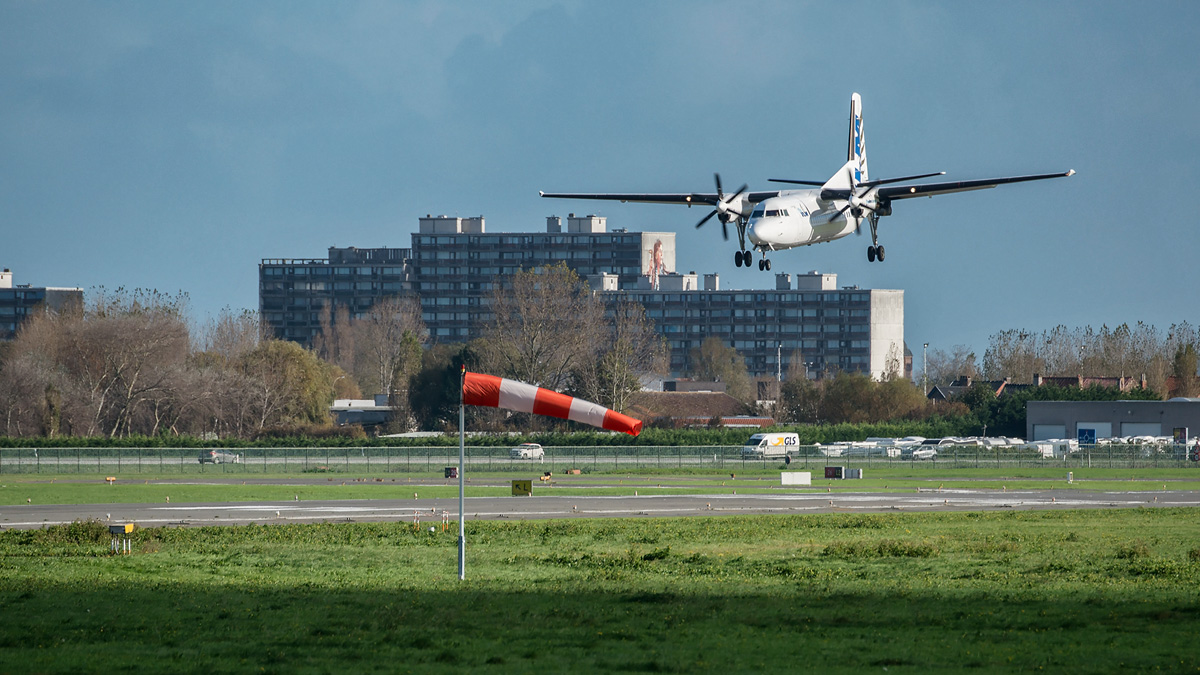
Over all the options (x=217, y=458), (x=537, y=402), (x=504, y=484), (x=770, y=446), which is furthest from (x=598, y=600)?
(x=770, y=446)

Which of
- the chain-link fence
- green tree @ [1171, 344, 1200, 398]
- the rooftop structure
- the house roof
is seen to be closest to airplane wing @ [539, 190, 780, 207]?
the chain-link fence

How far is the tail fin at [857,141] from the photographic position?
60375 millimetres

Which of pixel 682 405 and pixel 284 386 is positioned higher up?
pixel 284 386

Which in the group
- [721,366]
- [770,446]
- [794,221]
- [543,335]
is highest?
[794,221]

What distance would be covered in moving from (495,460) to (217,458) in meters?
18.6

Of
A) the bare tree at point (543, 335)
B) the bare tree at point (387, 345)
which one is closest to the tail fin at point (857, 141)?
the bare tree at point (543, 335)

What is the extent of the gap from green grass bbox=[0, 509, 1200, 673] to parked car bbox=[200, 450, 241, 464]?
4701 centimetres

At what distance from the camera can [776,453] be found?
88938mm

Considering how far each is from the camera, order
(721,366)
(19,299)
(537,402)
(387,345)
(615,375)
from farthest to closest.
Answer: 1. (19,299)
2. (721,366)
3. (387,345)
4. (615,375)
5. (537,402)

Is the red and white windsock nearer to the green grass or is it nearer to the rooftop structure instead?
the green grass

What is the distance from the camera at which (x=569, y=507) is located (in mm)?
47312

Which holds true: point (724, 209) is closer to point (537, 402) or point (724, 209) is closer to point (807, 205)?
point (807, 205)

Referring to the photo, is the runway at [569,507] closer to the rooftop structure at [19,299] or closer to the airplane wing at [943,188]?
the airplane wing at [943,188]

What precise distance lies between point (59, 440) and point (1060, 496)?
68093 millimetres
